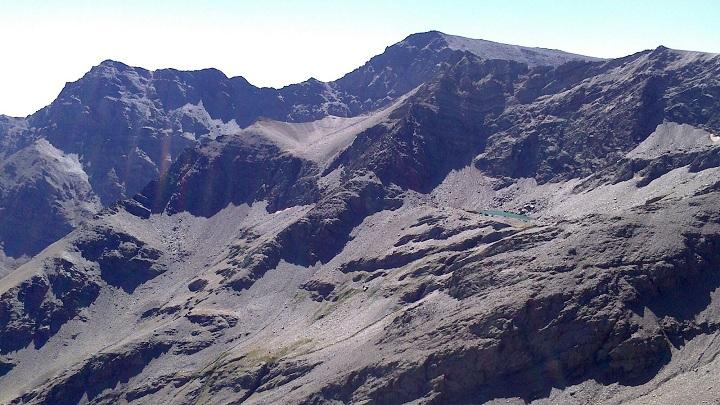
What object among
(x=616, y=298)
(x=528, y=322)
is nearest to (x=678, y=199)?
(x=616, y=298)

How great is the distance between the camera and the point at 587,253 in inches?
7032

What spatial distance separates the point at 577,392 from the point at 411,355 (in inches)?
1714

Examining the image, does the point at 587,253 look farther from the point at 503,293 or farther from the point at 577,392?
the point at 577,392

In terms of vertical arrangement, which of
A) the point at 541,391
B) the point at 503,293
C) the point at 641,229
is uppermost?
the point at 641,229

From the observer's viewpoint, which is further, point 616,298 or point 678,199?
point 678,199

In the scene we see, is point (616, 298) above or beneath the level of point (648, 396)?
above

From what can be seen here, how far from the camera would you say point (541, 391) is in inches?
6078

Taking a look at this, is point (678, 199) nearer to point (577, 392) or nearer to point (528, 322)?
point (528, 322)

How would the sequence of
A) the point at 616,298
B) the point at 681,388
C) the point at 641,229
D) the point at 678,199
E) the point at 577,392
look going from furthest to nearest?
the point at 678,199 → the point at 641,229 → the point at 616,298 → the point at 577,392 → the point at 681,388

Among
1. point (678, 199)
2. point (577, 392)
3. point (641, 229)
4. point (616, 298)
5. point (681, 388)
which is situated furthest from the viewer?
point (678, 199)

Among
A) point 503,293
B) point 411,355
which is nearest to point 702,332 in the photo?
point 503,293

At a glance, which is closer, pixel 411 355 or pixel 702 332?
pixel 702 332

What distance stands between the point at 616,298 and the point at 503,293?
26760mm

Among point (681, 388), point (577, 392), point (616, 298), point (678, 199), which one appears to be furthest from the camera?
point (678, 199)
